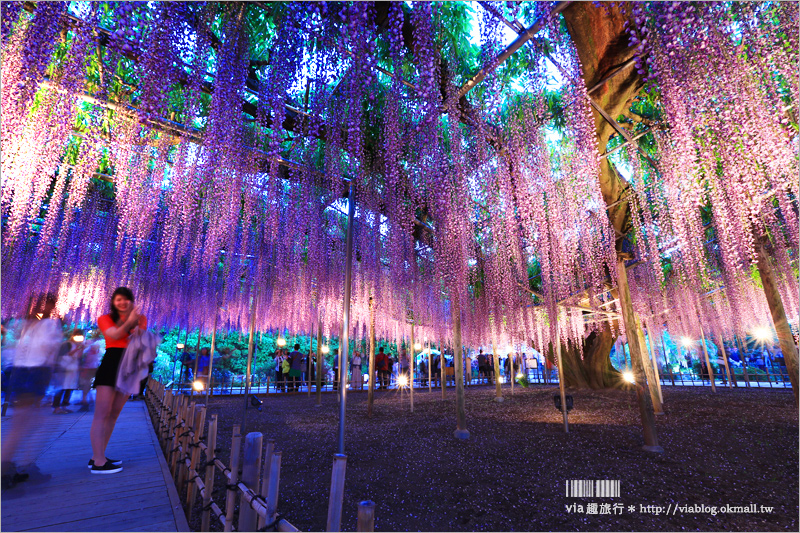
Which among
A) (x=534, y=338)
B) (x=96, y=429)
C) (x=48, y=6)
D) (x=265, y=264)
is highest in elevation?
(x=48, y=6)

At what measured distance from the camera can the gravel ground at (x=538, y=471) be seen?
279 cm

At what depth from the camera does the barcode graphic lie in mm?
3280

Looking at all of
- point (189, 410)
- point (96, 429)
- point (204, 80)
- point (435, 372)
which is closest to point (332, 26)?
point (204, 80)

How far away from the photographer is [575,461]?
4.22 meters

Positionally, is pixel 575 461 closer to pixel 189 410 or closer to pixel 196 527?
pixel 196 527

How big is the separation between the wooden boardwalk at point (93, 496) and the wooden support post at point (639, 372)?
5463mm

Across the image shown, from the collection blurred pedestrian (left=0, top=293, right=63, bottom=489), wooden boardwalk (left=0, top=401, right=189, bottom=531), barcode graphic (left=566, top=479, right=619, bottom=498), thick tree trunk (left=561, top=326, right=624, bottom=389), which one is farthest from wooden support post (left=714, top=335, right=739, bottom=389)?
blurred pedestrian (left=0, top=293, right=63, bottom=489)

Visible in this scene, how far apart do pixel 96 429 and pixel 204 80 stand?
379 cm

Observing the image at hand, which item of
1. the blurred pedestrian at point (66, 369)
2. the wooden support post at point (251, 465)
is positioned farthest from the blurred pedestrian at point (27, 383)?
the wooden support post at point (251, 465)

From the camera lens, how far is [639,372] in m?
4.96

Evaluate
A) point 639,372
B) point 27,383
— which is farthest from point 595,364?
point 27,383

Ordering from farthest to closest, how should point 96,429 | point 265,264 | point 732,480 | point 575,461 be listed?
point 265,264
point 575,461
point 732,480
point 96,429

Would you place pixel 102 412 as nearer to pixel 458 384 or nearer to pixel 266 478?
pixel 266 478

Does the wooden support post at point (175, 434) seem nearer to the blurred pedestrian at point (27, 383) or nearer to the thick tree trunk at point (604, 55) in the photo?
the blurred pedestrian at point (27, 383)
